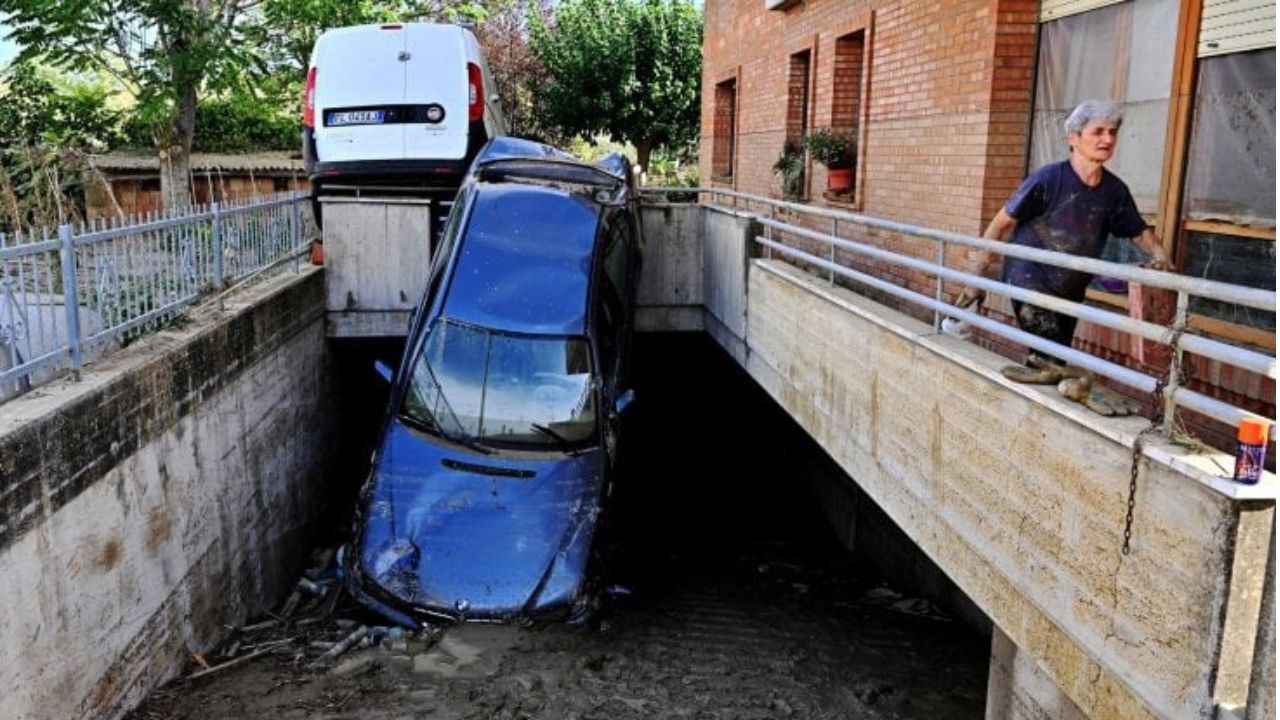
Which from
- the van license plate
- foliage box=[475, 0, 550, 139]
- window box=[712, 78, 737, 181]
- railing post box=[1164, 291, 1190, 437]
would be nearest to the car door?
the van license plate

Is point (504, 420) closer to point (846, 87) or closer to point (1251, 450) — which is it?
point (846, 87)

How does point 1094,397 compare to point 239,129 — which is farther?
point 239,129

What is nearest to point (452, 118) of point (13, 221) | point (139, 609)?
point (13, 221)

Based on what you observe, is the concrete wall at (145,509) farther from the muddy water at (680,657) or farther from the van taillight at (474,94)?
the van taillight at (474,94)

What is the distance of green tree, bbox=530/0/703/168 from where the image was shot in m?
26.8

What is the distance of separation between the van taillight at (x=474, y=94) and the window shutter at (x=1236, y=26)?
24.2ft

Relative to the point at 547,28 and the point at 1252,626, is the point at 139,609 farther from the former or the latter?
the point at 547,28

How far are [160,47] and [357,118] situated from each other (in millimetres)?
6496

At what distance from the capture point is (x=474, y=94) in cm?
1086

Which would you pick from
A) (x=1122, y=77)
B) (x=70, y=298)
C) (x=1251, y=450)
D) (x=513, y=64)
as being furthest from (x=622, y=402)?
(x=513, y=64)

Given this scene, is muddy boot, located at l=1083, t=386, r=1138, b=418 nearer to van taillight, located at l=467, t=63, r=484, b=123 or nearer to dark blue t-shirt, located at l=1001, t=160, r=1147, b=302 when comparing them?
dark blue t-shirt, located at l=1001, t=160, r=1147, b=302

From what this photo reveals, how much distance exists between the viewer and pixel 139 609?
598 centimetres

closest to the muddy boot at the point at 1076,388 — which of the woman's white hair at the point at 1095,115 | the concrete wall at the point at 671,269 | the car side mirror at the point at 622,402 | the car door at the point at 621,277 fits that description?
the woman's white hair at the point at 1095,115

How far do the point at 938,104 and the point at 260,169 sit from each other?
1672 cm
